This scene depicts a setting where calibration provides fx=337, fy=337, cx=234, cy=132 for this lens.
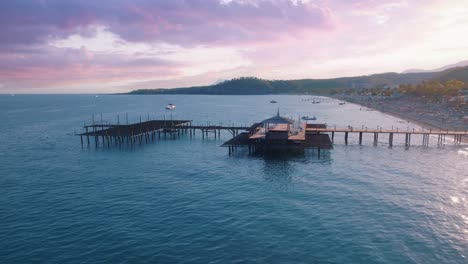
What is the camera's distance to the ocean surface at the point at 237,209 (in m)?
26.1

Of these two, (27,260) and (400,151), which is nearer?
(27,260)

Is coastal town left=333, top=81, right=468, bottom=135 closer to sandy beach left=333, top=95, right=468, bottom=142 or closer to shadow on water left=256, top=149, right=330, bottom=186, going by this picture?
sandy beach left=333, top=95, right=468, bottom=142

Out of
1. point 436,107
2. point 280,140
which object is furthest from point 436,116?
point 280,140

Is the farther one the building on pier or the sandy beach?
the sandy beach

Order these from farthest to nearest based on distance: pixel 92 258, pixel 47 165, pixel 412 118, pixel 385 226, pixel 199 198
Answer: pixel 412 118 < pixel 47 165 < pixel 199 198 < pixel 385 226 < pixel 92 258

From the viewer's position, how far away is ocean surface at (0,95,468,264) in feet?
85.7

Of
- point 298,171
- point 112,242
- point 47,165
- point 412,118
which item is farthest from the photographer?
point 412,118

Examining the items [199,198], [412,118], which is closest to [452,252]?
[199,198]

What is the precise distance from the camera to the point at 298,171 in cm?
4988

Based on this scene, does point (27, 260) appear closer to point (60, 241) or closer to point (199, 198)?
point (60, 241)

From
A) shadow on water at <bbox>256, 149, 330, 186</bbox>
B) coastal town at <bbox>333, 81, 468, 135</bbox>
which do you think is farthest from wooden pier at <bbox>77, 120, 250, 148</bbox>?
coastal town at <bbox>333, 81, 468, 135</bbox>

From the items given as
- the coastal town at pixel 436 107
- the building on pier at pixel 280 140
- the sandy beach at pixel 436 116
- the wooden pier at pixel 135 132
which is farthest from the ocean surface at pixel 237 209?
the coastal town at pixel 436 107

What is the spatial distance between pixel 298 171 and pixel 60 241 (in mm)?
32585

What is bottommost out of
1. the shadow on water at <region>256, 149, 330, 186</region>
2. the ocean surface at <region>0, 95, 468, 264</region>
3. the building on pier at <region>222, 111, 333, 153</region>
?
the ocean surface at <region>0, 95, 468, 264</region>
